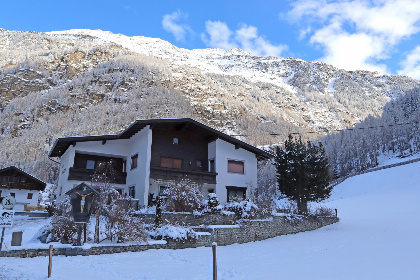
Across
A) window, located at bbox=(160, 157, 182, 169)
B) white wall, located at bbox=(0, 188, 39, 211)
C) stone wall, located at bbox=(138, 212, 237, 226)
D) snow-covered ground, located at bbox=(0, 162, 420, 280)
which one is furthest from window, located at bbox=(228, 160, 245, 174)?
white wall, located at bbox=(0, 188, 39, 211)

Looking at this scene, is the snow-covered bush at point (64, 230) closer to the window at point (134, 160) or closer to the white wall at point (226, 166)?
the window at point (134, 160)

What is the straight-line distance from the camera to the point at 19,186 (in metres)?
42.4

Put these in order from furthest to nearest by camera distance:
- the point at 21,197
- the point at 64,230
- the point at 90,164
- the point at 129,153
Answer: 1. the point at 21,197
2. the point at 129,153
3. the point at 90,164
4. the point at 64,230

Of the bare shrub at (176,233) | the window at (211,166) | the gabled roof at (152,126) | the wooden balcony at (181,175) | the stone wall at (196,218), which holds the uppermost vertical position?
the gabled roof at (152,126)

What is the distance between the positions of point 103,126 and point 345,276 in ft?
438

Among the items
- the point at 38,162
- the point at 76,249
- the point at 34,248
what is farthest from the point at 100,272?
the point at 38,162

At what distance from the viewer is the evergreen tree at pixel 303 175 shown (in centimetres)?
2417

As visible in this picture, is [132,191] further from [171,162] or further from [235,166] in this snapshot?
[235,166]

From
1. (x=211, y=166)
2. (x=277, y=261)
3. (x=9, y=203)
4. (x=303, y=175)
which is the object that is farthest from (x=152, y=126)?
(x=277, y=261)

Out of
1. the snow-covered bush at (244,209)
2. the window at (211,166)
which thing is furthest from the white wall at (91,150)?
the snow-covered bush at (244,209)

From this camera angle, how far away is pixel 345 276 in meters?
10.2

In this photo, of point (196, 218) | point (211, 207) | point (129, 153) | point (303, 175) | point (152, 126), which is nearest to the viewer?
point (196, 218)

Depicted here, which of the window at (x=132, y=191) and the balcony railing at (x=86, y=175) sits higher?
the balcony railing at (x=86, y=175)

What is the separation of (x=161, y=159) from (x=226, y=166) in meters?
6.21
